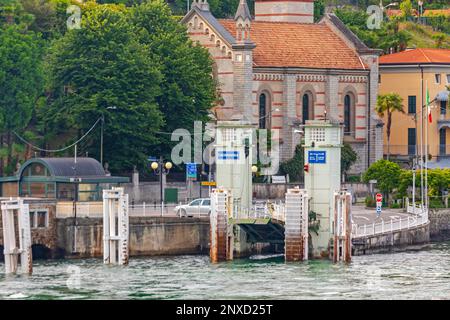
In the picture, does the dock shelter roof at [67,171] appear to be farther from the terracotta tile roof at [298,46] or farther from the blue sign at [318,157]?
the terracotta tile roof at [298,46]

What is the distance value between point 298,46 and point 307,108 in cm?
462

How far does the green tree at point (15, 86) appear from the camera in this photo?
14600 centimetres

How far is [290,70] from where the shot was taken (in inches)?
6575

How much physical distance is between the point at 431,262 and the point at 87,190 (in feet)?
62.7

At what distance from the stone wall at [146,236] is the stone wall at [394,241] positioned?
8.51m

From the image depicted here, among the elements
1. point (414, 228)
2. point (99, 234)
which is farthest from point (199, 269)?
point (414, 228)

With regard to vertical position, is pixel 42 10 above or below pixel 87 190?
above

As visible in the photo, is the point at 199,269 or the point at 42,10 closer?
the point at 199,269

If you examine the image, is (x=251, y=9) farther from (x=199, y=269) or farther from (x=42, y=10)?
(x=199, y=269)

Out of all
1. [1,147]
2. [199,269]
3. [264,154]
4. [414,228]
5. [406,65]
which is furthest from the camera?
[406,65]

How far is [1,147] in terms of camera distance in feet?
491

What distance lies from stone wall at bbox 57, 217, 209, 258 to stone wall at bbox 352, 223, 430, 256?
8514 mm

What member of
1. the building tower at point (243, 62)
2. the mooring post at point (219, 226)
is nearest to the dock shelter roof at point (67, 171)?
the mooring post at point (219, 226)

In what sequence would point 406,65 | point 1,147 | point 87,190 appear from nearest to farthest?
point 87,190
point 1,147
point 406,65
